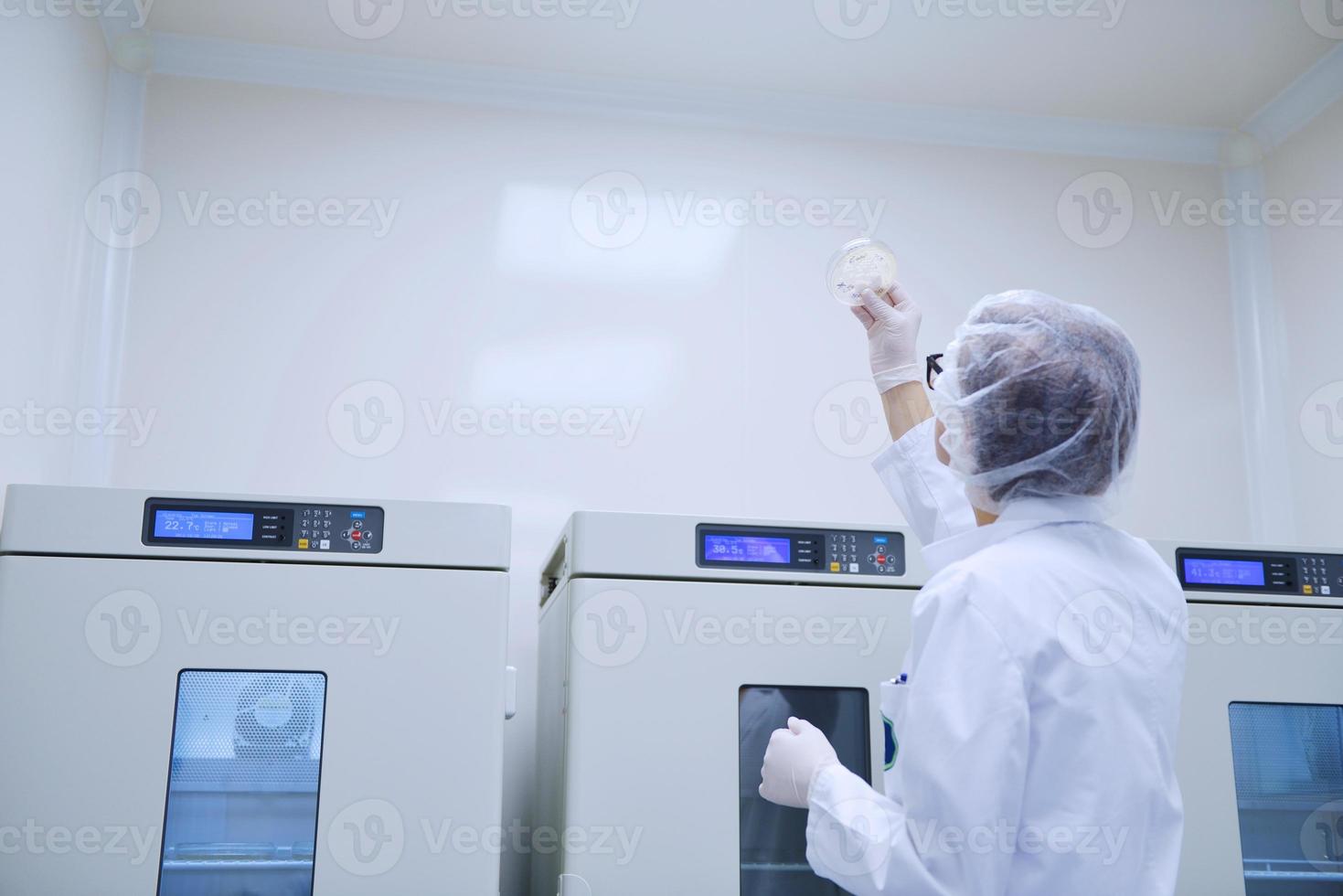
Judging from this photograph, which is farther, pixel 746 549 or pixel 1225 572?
pixel 1225 572

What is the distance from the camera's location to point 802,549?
150 centimetres

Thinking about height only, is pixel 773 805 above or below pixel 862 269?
below

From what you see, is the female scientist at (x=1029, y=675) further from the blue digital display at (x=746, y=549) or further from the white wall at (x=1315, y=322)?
the white wall at (x=1315, y=322)

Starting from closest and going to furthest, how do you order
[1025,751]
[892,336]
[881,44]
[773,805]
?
[1025,751], [773,805], [892,336], [881,44]

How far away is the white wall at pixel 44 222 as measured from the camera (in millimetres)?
1570

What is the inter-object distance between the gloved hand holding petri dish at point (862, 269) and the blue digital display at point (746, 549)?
14.4 inches

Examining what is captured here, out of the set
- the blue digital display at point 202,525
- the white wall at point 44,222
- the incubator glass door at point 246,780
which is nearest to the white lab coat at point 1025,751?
the incubator glass door at point 246,780

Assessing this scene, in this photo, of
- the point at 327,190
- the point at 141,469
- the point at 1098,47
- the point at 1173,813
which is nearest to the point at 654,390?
the point at 327,190

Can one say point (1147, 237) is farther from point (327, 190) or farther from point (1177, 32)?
point (327, 190)

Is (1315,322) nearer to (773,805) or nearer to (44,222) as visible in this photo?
(773,805)

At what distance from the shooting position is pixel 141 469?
1973 millimetres

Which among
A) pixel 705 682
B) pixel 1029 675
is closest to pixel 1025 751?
pixel 1029 675

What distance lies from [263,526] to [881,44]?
4.75 feet

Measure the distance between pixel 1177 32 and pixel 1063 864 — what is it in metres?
1.66
